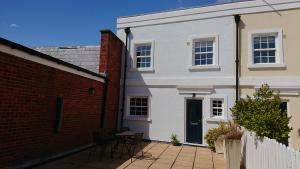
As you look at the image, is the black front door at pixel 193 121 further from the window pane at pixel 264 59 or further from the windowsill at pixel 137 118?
the window pane at pixel 264 59

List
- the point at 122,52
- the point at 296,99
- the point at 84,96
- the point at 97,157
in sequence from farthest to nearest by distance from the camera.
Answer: the point at 122,52 → the point at 296,99 → the point at 84,96 → the point at 97,157

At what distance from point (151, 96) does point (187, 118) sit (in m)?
2.30

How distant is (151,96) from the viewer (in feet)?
44.7

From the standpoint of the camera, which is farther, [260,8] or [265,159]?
[260,8]

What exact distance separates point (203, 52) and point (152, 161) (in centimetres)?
659

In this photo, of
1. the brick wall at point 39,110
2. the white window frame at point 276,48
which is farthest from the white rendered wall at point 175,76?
the brick wall at point 39,110

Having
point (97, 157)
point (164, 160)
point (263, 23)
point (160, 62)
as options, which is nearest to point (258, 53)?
point (263, 23)

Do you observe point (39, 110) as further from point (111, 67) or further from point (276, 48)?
point (276, 48)

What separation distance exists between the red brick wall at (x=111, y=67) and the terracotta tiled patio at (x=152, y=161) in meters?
3.21

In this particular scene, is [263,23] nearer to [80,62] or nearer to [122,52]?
[122,52]

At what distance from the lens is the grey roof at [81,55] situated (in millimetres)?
13078

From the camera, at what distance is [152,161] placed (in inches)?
348

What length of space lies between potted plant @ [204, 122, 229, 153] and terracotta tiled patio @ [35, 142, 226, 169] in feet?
1.26

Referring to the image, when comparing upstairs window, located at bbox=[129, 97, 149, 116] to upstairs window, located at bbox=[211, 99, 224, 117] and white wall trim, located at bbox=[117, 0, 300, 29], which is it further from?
white wall trim, located at bbox=[117, 0, 300, 29]
